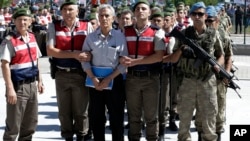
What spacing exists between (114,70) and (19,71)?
44.5 inches

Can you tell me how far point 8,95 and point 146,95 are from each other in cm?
163

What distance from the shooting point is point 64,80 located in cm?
747

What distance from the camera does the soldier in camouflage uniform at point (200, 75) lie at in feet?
23.4

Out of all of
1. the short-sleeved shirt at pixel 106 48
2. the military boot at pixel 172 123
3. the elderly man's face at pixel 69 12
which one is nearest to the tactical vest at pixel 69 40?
the elderly man's face at pixel 69 12

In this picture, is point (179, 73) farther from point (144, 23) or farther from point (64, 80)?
point (64, 80)

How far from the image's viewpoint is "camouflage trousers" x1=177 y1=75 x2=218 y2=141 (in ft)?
23.6

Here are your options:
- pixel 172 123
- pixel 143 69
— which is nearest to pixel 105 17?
pixel 143 69

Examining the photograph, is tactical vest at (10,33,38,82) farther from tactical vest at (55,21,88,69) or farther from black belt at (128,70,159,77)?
black belt at (128,70,159,77)

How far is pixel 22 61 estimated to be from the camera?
7.23 metres

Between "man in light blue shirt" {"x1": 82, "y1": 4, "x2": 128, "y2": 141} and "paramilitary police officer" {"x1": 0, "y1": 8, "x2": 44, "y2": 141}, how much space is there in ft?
2.25

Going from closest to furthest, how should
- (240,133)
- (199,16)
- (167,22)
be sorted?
1. (240,133)
2. (199,16)
3. (167,22)

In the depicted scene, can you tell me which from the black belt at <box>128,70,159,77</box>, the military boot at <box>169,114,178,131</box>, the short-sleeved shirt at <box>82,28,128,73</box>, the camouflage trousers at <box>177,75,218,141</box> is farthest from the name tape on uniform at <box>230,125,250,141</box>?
the military boot at <box>169,114,178,131</box>

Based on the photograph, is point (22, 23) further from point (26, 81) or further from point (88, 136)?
point (88, 136)

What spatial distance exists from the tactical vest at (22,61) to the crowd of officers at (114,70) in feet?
0.04
